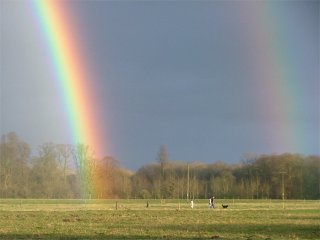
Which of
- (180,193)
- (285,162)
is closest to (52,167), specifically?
(180,193)

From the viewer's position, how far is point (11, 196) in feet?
387

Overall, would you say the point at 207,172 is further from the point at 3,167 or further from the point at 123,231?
the point at 123,231

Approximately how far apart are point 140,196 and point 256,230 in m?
104

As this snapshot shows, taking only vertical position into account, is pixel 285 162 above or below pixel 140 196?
above

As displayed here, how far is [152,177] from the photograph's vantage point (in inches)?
5635

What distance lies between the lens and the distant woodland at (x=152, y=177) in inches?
4624

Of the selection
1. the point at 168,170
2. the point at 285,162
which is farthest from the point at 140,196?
the point at 285,162

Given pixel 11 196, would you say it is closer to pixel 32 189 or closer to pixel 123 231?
pixel 32 189

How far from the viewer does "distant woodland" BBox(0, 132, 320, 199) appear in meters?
117

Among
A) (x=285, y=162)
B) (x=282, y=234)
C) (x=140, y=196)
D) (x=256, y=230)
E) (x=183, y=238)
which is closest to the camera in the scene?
(x=183, y=238)

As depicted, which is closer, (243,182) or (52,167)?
(52,167)

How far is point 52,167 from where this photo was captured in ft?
386

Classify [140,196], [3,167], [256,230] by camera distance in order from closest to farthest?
[256,230]
[3,167]
[140,196]

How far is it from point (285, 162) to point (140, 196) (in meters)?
44.7
